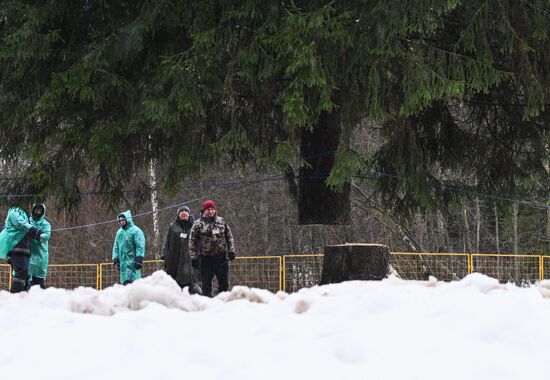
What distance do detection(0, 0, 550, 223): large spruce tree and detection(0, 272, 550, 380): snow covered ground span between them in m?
6.20

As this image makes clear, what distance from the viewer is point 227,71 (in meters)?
9.70

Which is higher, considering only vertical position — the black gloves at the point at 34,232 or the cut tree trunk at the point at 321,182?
the cut tree trunk at the point at 321,182

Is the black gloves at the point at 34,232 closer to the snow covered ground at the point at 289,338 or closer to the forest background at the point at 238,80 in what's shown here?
the forest background at the point at 238,80

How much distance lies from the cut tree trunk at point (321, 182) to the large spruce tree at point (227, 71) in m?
0.84

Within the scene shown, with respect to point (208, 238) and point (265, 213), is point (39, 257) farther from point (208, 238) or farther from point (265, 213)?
point (265, 213)

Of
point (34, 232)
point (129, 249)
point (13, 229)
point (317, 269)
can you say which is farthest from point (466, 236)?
point (13, 229)

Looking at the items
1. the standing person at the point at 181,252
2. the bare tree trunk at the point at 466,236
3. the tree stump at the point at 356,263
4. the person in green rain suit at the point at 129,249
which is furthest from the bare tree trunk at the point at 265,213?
the tree stump at the point at 356,263

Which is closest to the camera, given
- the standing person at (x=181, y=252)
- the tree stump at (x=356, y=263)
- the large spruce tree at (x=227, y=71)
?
the tree stump at (x=356, y=263)

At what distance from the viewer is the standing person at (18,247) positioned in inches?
452

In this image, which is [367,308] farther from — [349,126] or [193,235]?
[193,235]

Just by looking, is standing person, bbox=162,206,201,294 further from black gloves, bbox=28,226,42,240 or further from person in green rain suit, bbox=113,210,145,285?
black gloves, bbox=28,226,42,240

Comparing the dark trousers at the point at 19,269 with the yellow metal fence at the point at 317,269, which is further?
the yellow metal fence at the point at 317,269

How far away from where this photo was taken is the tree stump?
25.5ft

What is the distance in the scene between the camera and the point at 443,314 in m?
2.76
